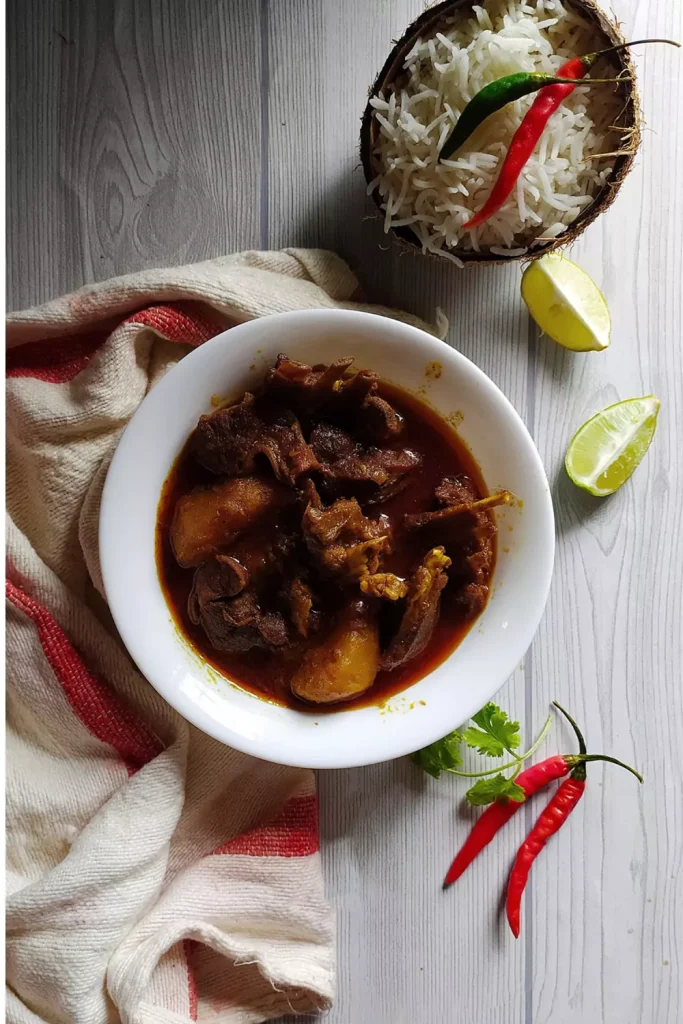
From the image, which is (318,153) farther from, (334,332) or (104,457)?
(104,457)

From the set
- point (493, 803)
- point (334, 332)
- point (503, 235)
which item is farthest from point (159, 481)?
point (493, 803)

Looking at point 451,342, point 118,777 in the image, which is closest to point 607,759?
point 451,342

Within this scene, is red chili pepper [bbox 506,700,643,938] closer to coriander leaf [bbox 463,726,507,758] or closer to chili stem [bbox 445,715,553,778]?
chili stem [bbox 445,715,553,778]

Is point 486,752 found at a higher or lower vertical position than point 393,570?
lower

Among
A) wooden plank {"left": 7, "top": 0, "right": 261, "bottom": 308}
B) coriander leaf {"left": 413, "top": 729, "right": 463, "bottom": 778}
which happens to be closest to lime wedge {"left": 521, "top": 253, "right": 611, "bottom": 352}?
wooden plank {"left": 7, "top": 0, "right": 261, "bottom": 308}

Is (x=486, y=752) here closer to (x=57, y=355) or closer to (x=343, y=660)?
(x=343, y=660)

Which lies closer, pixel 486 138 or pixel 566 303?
pixel 486 138
